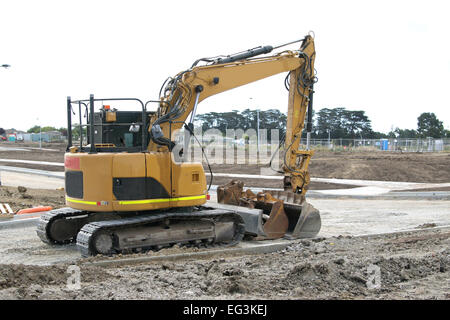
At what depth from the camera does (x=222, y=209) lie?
1025cm

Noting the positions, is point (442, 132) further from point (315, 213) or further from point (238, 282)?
point (238, 282)

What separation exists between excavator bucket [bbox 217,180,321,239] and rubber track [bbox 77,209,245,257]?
354 millimetres

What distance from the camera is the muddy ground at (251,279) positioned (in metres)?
5.94

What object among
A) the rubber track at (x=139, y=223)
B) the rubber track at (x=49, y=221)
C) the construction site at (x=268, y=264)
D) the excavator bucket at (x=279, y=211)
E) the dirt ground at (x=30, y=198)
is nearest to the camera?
the construction site at (x=268, y=264)

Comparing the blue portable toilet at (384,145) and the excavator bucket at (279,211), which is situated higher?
the blue portable toilet at (384,145)

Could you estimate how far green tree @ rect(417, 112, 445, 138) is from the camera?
7450cm

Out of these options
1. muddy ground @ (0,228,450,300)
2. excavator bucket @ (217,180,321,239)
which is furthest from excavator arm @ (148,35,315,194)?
muddy ground @ (0,228,450,300)

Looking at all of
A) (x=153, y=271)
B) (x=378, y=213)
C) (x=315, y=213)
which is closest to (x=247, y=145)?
(x=378, y=213)

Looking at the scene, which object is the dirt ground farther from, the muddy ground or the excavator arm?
the muddy ground

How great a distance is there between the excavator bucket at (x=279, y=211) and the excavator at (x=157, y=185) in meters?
0.02

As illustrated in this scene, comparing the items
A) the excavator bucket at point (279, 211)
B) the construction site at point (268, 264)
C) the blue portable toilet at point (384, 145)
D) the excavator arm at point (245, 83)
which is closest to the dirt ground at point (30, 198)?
the construction site at point (268, 264)

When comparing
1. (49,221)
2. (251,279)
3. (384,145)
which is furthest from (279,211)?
(384,145)

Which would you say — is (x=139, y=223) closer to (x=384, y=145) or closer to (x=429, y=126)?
(x=384, y=145)

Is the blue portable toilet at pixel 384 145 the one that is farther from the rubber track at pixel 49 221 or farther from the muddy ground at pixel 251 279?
the rubber track at pixel 49 221
